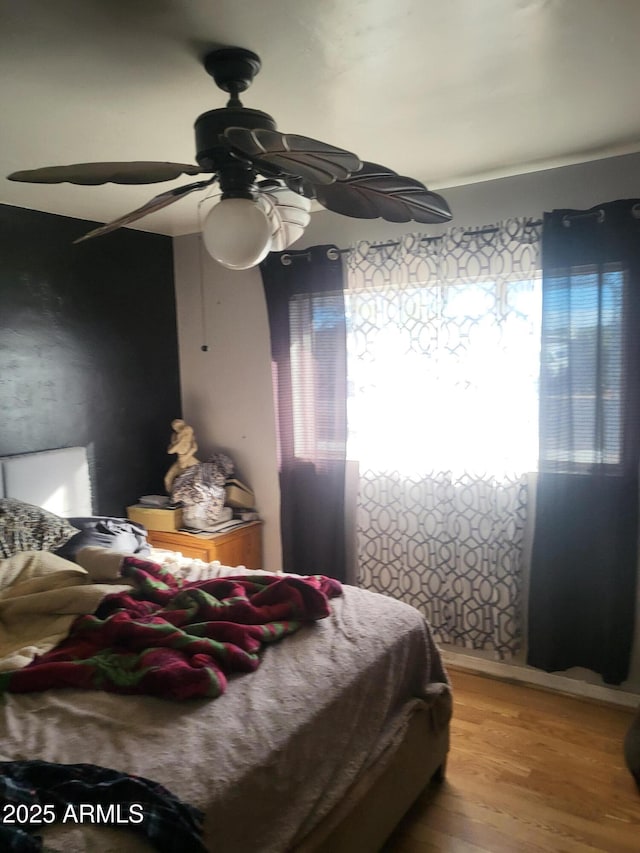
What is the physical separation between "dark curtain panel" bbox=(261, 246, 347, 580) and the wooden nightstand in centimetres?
25

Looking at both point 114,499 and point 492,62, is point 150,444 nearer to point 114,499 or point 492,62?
point 114,499

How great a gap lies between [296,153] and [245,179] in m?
0.36

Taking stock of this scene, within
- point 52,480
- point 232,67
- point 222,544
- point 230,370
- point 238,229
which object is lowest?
point 222,544

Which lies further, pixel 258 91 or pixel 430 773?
pixel 430 773

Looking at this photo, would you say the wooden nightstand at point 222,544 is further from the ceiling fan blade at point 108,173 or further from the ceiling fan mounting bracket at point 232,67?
the ceiling fan mounting bracket at point 232,67

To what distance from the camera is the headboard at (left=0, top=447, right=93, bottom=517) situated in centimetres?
292

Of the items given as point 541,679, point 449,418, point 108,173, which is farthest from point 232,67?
point 541,679

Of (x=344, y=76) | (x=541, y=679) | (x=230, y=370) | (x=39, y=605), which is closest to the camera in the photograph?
(x=344, y=76)

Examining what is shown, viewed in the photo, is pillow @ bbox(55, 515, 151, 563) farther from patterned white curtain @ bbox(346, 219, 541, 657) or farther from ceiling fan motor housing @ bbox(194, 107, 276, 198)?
ceiling fan motor housing @ bbox(194, 107, 276, 198)

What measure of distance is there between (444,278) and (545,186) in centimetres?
59

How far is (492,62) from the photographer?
1.76 metres

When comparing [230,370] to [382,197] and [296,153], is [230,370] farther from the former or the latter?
[296,153]

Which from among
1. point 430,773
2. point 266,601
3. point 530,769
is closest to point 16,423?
point 266,601

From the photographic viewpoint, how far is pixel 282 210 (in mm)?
1896
